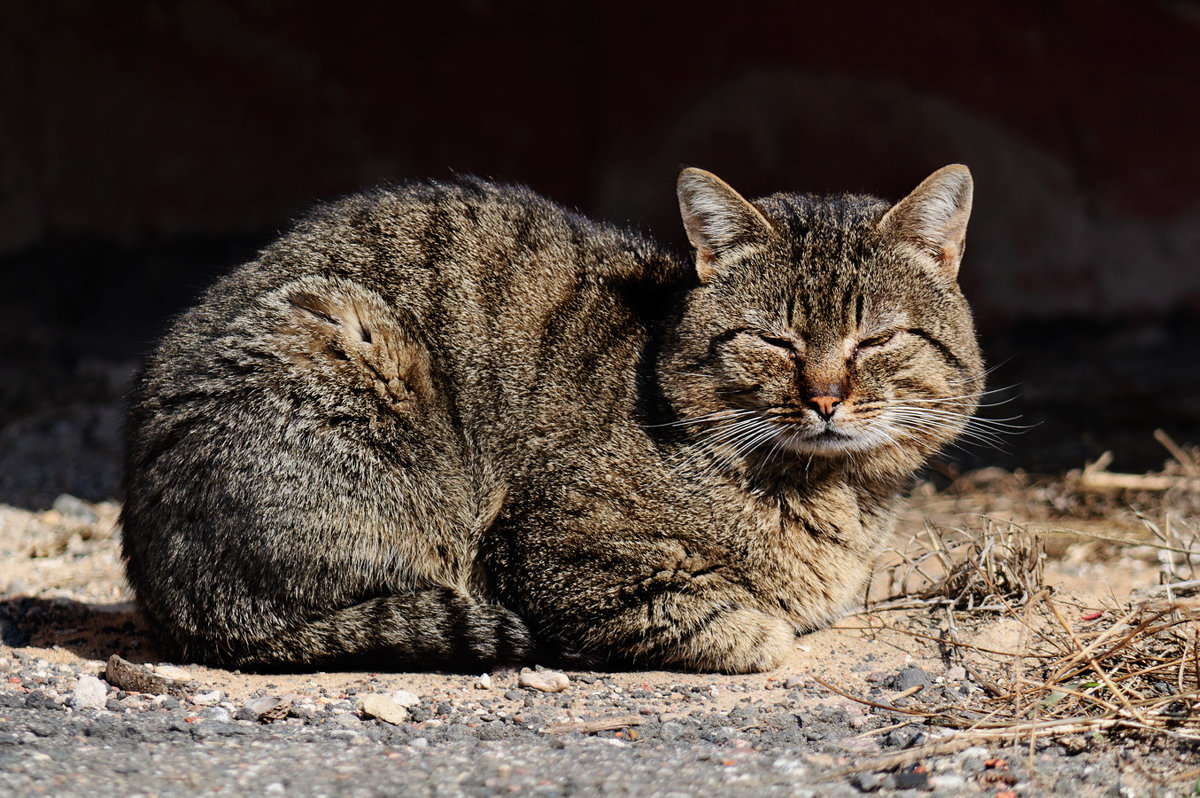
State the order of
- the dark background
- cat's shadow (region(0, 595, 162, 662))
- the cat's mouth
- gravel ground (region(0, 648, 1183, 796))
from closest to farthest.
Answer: gravel ground (region(0, 648, 1183, 796))
the cat's mouth
cat's shadow (region(0, 595, 162, 662))
the dark background

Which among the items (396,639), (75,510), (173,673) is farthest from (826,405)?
(75,510)

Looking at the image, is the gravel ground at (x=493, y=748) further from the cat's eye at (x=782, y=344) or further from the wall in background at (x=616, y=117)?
the wall in background at (x=616, y=117)

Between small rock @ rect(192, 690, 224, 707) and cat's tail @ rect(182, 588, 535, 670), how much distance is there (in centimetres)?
24

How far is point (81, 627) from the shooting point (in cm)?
405

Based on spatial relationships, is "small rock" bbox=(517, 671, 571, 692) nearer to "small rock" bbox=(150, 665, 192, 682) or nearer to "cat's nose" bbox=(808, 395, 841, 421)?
"small rock" bbox=(150, 665, 192, 682)

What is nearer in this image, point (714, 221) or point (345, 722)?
point (345, 722)

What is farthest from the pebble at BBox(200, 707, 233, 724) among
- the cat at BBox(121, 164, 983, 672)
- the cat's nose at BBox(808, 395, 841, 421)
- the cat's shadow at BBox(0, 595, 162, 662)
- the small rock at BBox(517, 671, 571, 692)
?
the cat's nose at BBox(808, 395, 841, 421)

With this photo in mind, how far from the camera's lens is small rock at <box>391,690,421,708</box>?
3260mm

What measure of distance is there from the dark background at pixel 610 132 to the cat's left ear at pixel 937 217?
148 inches

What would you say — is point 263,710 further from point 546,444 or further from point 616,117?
point 616,117

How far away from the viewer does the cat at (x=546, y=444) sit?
11.6ft

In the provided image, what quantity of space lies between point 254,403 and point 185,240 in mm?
5123

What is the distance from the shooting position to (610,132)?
806cm

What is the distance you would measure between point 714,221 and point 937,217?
2.36 feet
